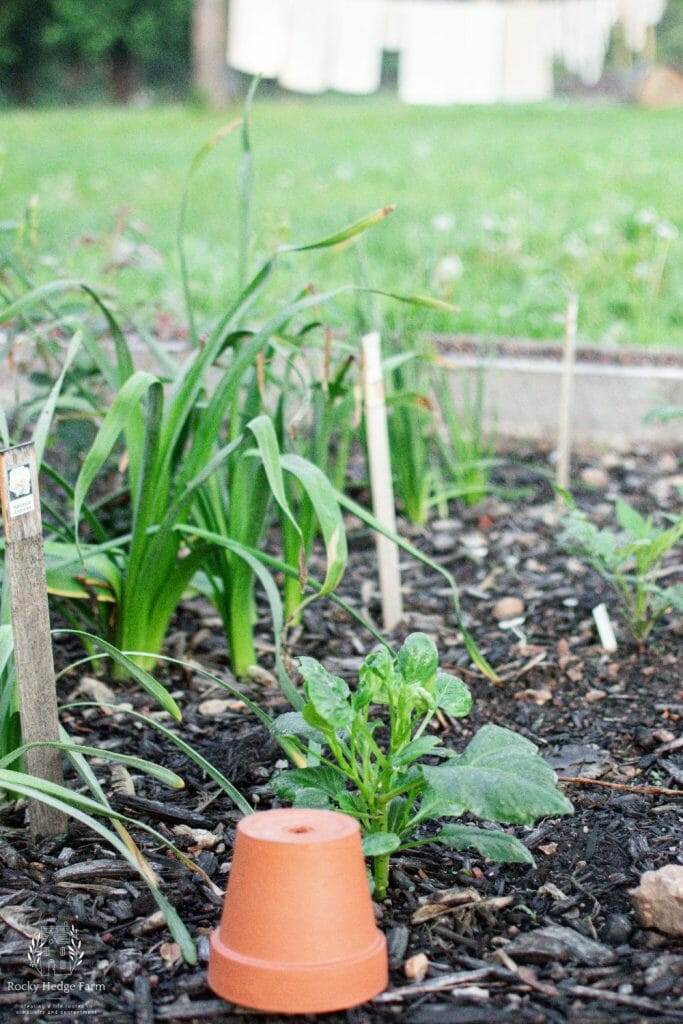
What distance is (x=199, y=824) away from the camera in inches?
64.7

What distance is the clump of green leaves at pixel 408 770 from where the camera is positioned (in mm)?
1325

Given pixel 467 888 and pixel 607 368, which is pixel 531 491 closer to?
pixel 607 368

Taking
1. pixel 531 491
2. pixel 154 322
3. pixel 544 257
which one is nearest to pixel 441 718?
pixel 531 491

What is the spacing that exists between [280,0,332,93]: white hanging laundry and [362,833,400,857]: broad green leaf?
6.50 meters

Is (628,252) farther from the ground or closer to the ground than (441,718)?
→ farther from the ground

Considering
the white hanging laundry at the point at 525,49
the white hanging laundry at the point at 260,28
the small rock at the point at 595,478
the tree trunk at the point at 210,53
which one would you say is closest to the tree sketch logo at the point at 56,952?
the small rock at the point at 595,478

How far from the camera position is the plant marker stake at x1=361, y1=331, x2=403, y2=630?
2.26 metres

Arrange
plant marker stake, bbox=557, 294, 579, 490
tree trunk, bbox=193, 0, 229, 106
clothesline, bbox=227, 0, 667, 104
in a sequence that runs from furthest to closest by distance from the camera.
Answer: tree trunk, bbox=193, 0, 229, 106 < clothesline, bbox=227, 0, 667, 104 < plant marker stake, bbox=557, 294, 579, 490

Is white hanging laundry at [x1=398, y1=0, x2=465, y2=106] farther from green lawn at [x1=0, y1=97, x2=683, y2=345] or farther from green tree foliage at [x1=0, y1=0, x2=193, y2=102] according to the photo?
green tree foliage at [x1=0, y1=0, x2=193, y2=102]

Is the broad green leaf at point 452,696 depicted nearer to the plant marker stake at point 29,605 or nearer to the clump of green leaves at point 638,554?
the plant marker stake at point 29,605

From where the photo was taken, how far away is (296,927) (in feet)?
3.94

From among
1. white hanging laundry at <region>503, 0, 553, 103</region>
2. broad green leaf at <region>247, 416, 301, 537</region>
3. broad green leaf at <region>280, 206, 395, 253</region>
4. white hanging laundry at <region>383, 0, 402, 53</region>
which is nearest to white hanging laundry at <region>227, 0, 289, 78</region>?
white hanging laundry at <region>383, 0, 402, 53</region>

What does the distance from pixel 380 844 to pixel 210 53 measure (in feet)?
40.3

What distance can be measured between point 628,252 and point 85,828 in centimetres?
341
